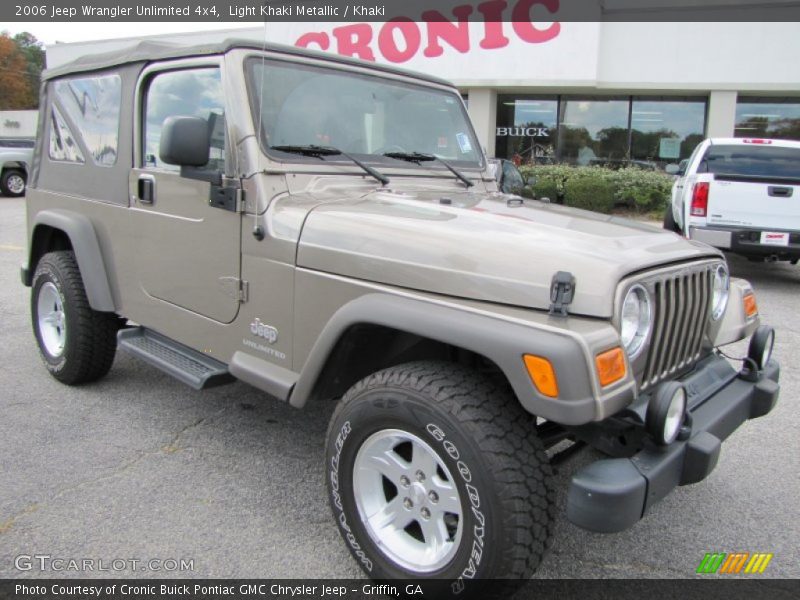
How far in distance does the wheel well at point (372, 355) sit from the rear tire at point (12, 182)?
58.5 ft

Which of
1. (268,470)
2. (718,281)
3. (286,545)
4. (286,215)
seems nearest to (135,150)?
(286,215)

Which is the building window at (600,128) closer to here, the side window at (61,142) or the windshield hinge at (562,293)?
the side window at (61,142)

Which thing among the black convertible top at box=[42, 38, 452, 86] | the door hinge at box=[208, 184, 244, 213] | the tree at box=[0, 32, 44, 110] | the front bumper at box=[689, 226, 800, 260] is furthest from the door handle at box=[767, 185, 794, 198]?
the tree at box=[0, 32, 44, 110]

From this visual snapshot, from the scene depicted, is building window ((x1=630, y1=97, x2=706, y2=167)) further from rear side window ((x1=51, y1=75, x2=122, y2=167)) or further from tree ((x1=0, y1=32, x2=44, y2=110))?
tree ((x1=0, y1=32, x2=44, y2=110))

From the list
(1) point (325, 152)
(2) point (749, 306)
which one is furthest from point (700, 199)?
(1) point (325, 152)

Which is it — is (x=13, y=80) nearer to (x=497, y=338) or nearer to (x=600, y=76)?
(x=600, y=76)

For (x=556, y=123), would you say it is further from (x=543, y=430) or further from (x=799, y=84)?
(x=543, y=430)

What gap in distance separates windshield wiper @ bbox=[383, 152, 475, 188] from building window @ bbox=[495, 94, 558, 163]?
46.6 ft

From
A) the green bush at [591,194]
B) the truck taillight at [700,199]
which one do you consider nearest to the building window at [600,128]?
the green bush at [591,194]

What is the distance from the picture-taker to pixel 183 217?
3162 millimetres

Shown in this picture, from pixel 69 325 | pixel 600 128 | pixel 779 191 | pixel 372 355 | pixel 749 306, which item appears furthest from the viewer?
pixel 600 128

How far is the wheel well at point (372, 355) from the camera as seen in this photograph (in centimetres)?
242

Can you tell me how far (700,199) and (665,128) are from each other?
915 centimetres

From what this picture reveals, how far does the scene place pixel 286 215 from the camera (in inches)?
107
